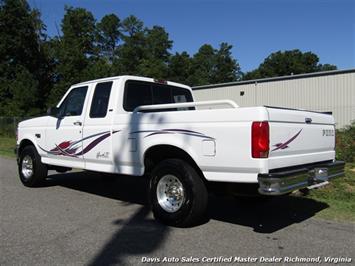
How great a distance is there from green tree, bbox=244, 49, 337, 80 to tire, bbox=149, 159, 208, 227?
242 ft

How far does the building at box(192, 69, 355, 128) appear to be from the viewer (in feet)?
90.5

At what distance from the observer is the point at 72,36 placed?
59.2 meters

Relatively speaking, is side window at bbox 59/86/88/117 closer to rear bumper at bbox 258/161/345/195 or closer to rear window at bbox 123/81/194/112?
rear window at bbox 123/81/194/112

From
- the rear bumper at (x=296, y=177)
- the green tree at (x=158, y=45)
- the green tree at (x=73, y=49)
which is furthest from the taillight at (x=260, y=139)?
the green tree at (x=158, y=45)

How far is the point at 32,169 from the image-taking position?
9.11 m

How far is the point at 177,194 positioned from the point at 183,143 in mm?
795

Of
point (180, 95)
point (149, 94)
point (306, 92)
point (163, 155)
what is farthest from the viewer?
point (306, 92)

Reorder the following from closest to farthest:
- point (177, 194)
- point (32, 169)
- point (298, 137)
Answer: point (298, 137)
point (177, 194)
point (32, 169)

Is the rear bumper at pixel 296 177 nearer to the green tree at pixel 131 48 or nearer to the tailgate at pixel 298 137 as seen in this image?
the tailgate at pixel 298 137

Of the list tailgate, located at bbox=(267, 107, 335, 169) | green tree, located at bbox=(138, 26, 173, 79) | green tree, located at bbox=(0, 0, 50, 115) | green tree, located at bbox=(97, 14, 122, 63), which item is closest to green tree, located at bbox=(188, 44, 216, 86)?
green tree, located at bbox=(138, 26, 173, 79)

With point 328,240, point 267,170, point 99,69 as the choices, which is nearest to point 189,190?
point 267,170

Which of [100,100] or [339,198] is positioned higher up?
[100,100]

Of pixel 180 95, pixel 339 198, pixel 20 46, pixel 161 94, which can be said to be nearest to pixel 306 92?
pixel 339 198

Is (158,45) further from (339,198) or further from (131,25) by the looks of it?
(339,198)
